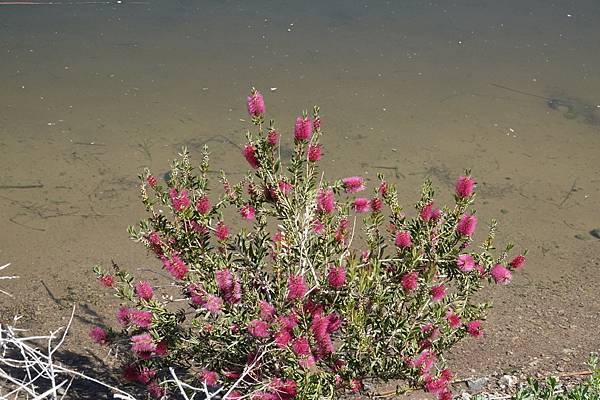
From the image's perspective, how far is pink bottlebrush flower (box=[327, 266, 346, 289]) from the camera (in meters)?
3.36

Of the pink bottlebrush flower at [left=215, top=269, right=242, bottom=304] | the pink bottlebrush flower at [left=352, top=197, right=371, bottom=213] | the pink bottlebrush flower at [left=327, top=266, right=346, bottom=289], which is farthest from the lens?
the pink bottlebrush flower at [left=352, top=197, right=371, bottom=213]

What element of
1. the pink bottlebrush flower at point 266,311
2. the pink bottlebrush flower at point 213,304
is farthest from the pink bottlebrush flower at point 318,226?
the pink bottlebrush flower at point 213,304

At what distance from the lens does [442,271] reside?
371cm

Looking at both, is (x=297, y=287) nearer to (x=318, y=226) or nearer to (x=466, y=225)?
(x=318, y=226)

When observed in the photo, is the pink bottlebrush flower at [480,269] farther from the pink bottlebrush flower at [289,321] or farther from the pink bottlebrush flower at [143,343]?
the pink bottlebrush flower at [143,343]

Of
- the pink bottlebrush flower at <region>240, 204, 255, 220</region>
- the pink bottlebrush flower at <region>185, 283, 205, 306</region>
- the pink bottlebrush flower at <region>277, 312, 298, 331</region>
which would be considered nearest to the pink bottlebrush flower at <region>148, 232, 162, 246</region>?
the pink bottlebrush flower at <region>185, 283, 205, 306</region>

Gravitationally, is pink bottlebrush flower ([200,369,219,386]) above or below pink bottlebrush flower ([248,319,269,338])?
below

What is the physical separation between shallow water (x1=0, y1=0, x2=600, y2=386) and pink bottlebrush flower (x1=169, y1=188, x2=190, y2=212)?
2.20 m

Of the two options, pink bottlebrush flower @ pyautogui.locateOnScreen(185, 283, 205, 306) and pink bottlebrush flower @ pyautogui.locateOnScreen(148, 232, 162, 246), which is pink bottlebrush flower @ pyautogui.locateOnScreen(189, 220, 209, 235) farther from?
pink bottlebrush flower @ pyautogui.locateOnScreen(185, 283, 205, 306)

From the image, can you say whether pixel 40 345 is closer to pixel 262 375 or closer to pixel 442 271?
pixel 262 375

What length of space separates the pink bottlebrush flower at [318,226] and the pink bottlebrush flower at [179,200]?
528mm

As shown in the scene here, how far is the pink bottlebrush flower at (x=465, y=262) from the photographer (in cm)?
357

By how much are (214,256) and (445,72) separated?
5.64 metres

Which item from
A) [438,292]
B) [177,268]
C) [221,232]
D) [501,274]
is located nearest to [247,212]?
[221,232]
